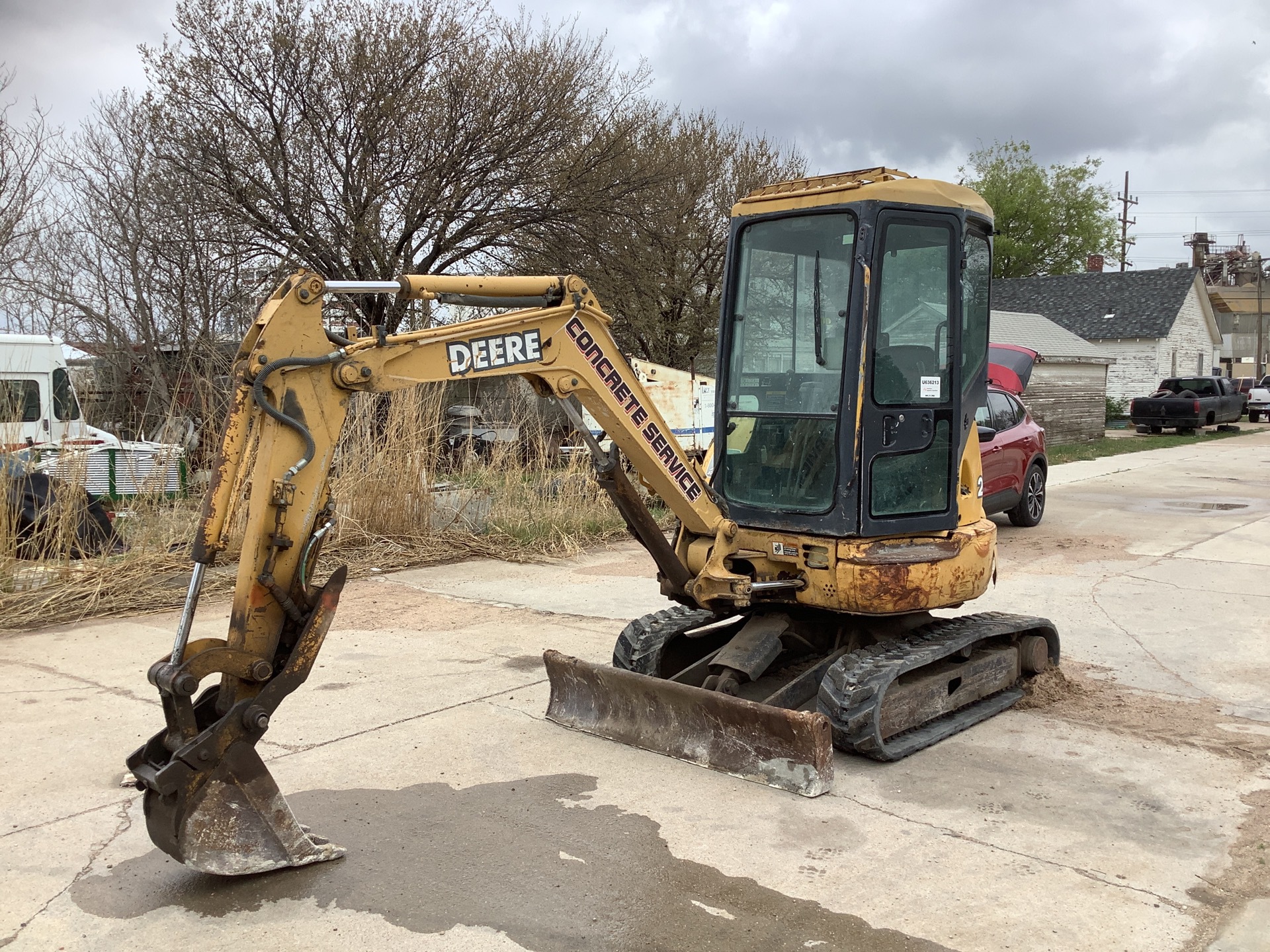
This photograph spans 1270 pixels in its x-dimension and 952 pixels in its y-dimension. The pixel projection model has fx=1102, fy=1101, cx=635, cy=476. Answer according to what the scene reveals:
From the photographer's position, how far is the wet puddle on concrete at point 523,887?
389cm

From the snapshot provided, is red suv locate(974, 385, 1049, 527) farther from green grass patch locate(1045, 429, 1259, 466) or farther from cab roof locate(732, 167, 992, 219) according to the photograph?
green grass patch locate(1045, 429, 1259, 466)

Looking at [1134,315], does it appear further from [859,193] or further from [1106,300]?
[859,193]

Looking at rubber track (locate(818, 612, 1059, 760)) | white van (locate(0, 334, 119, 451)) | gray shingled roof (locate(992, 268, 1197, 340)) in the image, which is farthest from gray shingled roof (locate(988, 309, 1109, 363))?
rubber track (locate(818, 612, 1059, 760))

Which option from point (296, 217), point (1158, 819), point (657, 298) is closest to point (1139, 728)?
point (1158, 819)

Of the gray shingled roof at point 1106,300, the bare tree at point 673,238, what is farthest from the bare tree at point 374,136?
the gray shingled roof at point 1106,300

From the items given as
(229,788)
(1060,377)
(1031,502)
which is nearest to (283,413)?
(229,788)

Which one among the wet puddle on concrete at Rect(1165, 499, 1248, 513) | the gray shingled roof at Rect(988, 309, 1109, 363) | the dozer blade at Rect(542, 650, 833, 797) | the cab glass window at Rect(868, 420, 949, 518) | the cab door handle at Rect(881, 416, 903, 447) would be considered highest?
the gray shingled roof at Rect(988, 309, 1109, 363)

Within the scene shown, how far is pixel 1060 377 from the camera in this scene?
113 feet

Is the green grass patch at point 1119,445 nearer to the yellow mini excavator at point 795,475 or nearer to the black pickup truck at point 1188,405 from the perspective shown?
the black pickup truck at point 1188,405

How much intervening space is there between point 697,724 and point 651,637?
40.8 inches

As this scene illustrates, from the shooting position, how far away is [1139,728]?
20.2ft

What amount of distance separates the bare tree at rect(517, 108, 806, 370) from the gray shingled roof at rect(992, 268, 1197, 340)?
61.2 ft

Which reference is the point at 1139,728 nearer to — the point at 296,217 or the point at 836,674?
the point at 836,674

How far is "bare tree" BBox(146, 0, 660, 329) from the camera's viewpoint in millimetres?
17906
